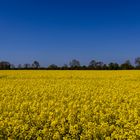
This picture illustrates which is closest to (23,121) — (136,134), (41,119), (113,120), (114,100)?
(41,119)

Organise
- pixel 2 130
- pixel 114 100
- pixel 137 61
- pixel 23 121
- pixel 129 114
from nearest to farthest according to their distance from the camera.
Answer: pixel 2 130 → pixel 23 121 → pixel 129 114 → pixel 114 100 → pixel 137 61

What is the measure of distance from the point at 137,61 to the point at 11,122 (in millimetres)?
83562

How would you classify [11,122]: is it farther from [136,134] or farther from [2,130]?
[136,134]

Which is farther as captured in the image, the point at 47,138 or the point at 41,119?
the point at 41,119

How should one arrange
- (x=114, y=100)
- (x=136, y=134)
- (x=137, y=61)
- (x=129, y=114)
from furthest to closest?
(x=137, y=61)
(x=114, y=100)
(x=129, y=114)
(x=136, y=134)

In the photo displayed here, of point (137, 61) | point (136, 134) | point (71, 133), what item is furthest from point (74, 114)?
point (137, 61)

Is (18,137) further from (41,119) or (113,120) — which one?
(113,120)

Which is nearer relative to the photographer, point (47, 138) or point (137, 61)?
point (47, 138)

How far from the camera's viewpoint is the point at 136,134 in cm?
777

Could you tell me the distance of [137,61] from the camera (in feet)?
297

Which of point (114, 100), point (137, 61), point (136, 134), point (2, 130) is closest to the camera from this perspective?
point (136, 134)

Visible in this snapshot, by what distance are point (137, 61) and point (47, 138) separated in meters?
84.2

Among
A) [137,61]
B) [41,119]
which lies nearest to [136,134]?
[41,119]

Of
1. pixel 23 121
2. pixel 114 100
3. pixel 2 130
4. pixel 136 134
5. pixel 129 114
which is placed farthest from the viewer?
pixel 114 100
